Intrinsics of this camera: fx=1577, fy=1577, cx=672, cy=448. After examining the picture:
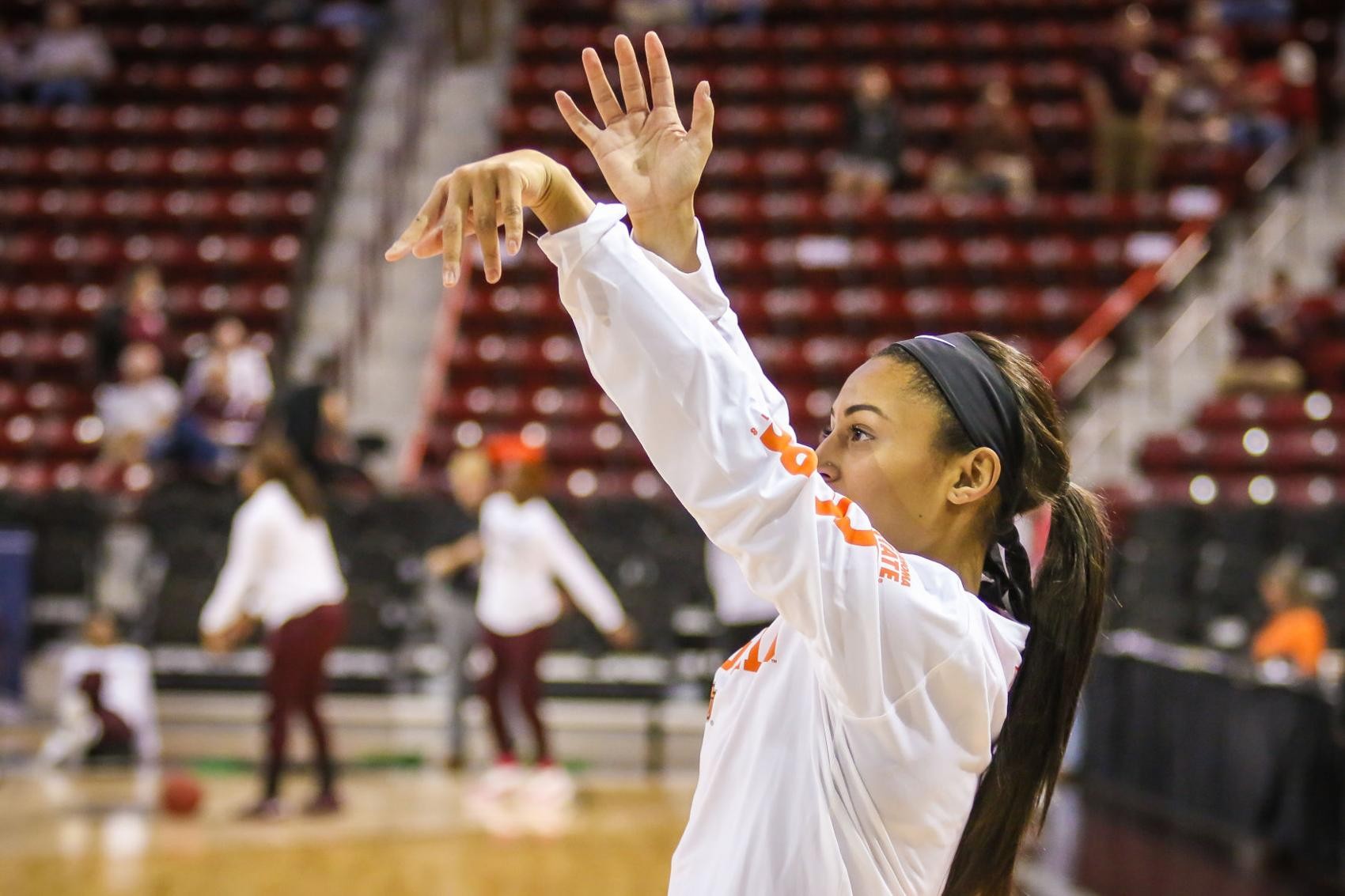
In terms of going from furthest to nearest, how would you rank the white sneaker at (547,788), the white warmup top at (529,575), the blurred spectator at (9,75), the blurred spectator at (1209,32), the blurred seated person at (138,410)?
the blurred spectator at (9,75) → the blurred spectator at (1209,32) → the blurred seated person at (138,410) → the white warmup top at (529,575) → the white sneaker at (547,788)

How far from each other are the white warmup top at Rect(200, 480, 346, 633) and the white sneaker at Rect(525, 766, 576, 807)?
1504 mm

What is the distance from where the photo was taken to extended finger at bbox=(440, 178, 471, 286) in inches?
57.2

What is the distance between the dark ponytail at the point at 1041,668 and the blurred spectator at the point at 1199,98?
1308 centimetres

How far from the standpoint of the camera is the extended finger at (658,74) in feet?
4.95

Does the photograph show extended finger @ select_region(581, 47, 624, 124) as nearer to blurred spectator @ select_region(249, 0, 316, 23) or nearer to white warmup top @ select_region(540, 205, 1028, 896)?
white warmup top @ select_region(540, 205, 1028, 896)

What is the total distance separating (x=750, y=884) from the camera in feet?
5.19

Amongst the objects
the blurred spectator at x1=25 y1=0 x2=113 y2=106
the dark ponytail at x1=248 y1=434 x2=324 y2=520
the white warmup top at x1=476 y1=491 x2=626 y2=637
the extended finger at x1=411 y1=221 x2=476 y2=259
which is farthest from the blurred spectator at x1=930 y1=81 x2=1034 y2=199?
the extended finger at x1=411 y1=221 x2=476 y2=259

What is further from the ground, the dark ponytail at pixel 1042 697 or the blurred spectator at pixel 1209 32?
the blurred spectator at pixel 1209 32

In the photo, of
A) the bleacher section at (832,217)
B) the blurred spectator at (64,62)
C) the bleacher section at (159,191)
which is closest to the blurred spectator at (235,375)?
the bleacher section at (159,191)

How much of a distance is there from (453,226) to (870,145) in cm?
1251

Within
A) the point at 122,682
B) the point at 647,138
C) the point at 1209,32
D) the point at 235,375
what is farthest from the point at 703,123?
the point at 1209,32

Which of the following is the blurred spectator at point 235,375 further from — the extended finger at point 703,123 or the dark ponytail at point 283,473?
the extended finger at point 703,123

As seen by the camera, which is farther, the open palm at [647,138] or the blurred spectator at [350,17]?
the blurred spectator at [350,17]

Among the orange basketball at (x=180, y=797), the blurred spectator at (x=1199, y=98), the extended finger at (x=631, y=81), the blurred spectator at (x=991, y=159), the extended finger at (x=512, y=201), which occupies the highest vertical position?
the blurred spectator at (x=1199, y=98)
